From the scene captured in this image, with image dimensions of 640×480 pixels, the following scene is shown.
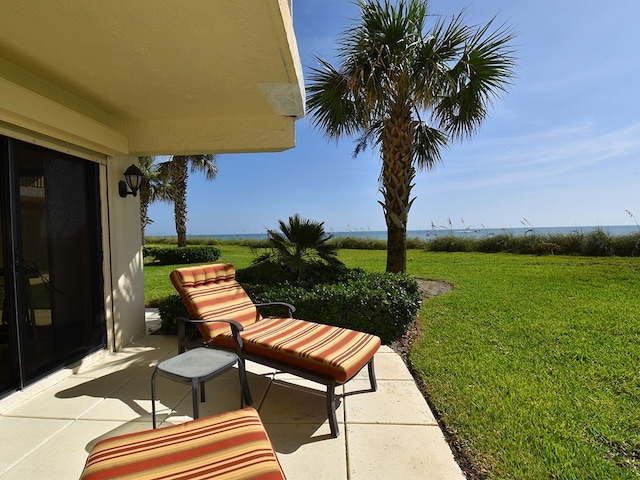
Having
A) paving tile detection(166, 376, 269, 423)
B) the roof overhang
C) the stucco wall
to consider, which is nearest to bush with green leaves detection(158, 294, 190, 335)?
the stucco wall

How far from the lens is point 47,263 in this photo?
330 cm

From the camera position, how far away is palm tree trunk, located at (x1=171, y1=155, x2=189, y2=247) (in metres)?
16.1

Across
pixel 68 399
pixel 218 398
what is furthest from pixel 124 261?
pixel 218 398

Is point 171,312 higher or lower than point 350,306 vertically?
lower

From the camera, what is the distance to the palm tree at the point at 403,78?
541 centimetres

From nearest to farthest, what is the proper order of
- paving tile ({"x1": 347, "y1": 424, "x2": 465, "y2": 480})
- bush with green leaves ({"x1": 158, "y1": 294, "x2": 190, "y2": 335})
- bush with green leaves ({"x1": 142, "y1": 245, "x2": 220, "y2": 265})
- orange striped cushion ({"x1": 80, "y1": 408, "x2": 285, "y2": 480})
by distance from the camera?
orange striped cushion ({"x1": 80, "y1": 408, "x2": 285, "y2": 480})
paving tile ({"x1": 347, "y1": 424, "x2": 465, "y2": 480})
bush with green leaves ({"x1": 158, "y1": 294, "x2": 190, "y2": 335})
bush with green leaves ({"x1": 142, "y1": 245, "x2": 220, "y2": 265})

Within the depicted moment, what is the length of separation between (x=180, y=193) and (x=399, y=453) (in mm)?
16394

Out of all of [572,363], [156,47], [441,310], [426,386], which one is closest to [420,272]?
[441,310]

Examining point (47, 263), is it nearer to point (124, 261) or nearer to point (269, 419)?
point (124, 261)

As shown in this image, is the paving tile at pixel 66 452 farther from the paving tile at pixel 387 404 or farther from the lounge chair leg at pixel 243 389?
the paving tile at pixel 387 404

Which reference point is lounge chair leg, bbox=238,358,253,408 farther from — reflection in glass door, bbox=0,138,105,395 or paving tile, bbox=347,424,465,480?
reflection in glass door, bbox=0,138,105,395

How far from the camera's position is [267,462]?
4.47 feet

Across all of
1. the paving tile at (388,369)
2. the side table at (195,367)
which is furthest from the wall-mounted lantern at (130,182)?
the paving tile at (388,369)

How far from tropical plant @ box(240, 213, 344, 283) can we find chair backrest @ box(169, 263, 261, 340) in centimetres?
154
